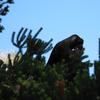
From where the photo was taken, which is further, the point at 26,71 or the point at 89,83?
the point at 26,71

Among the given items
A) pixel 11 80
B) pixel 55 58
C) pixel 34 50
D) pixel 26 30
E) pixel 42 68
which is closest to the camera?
pixel 42 68

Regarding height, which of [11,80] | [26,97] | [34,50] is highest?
[34,50]

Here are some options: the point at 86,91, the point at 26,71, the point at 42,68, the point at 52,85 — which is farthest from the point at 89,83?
the point at 26,71

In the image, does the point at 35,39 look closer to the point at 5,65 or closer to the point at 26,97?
the point at 5,65

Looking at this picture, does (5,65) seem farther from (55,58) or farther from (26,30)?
(55,58)

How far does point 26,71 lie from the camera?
8.22m

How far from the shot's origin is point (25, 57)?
8.32 metres

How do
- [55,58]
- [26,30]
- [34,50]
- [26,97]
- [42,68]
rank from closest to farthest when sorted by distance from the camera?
[26,97]
[42,68]
[34,50]
[26,30]
[55,58]

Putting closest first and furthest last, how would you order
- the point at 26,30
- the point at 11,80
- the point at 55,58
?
the point at 11,80 < the point at 26,30 < the point at 55,58

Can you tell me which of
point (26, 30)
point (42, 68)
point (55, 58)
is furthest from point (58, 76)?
point (55, 58)

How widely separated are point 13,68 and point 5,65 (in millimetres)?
166

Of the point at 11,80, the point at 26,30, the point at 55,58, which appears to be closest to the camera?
the point at 11,80

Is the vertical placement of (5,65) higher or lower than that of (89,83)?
→ higher

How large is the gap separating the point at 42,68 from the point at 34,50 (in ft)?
4.14
